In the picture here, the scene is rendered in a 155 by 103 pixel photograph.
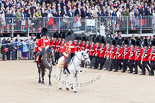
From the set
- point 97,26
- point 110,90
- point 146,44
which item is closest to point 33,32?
point 97,26

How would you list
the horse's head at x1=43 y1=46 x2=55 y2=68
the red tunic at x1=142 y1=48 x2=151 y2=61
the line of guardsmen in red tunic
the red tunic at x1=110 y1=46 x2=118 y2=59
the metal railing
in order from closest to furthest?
the horse's head at x1=43 y1=46 x2=55 y2=68
the red tunic at x1=142 y1=48 x2=151 y2=61
the line of guardsmen in red tunic
the red tunic at x1=110 y1=46 x2=118 y2=59
the metal railing

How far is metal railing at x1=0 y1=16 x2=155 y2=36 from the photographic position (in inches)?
1407

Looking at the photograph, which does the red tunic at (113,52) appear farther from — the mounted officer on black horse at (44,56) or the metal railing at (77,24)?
the metal railing at (77,24)

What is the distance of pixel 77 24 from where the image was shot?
122 feet

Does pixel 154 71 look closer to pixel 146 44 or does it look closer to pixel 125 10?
pixel 146 44

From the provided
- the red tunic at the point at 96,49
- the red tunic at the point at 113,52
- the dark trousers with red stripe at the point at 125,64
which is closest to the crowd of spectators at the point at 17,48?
the red tunic at the point at 96,49

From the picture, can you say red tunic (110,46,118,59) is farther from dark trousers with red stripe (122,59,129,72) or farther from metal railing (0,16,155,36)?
metal railing (0,16,155,36)

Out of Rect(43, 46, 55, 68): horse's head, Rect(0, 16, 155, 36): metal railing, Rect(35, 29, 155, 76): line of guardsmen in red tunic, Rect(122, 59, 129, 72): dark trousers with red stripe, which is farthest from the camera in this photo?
Rect(0, 16, 155, 36): metal railing

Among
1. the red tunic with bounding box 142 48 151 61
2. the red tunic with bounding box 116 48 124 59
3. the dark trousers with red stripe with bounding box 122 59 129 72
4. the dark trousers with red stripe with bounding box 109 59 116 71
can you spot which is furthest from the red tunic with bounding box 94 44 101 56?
the red tunic with bounding box 142 48 151 61

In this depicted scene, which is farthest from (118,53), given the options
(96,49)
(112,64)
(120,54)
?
→ (96,49)

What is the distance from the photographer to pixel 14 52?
3606 cm

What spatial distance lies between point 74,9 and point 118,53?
27.3 ft

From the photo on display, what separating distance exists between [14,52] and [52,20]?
2866 millimetres

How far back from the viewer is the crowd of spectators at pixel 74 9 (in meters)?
35.5
